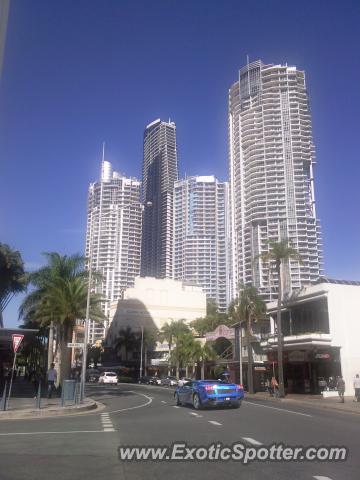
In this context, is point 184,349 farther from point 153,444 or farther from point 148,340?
point 153,444

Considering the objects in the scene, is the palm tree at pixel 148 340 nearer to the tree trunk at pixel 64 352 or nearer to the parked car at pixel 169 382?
the parked car at pixel 169 382

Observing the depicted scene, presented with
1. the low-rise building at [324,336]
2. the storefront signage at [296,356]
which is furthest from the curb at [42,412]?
the storefront signage at [296,356]

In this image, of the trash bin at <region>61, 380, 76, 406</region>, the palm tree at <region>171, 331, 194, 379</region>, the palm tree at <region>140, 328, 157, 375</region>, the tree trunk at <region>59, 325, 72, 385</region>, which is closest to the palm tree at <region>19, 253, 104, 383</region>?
the tree trunk at <region>59, 325, 72, 385</region>

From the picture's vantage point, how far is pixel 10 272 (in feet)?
151

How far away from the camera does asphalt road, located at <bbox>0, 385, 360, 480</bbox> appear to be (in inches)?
306

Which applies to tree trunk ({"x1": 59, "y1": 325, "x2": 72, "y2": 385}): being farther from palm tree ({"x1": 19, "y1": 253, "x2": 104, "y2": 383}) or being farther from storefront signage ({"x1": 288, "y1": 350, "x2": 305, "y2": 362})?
storefront signage ({"x1": 288, "y1": 350, "x2": 305, "y2": 362})

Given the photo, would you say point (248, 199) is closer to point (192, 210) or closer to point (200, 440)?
point (192, 210)

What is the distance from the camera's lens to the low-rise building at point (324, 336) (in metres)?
39.3

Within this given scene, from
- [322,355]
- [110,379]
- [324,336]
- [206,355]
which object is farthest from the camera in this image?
[206,355]

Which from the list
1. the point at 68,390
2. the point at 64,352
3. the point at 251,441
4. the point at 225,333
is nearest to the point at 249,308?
the point at 225,333

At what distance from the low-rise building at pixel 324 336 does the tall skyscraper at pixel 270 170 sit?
273 feet

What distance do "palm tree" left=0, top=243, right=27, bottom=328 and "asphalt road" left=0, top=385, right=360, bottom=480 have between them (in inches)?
1198

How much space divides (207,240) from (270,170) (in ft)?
123

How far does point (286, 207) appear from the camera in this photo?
135000mm
